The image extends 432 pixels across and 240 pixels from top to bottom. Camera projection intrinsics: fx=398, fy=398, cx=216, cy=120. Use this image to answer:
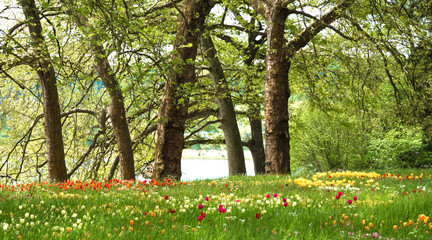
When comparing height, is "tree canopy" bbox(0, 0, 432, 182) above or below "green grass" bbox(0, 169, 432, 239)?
above

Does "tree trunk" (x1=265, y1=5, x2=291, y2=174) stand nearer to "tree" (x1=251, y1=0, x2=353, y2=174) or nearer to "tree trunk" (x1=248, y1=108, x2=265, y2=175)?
"tree" (x1=251, y1=0, x2=353, y2=174)

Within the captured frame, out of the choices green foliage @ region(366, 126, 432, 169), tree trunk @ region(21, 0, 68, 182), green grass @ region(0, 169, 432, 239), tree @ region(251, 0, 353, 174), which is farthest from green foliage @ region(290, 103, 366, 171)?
green grass @ region(0, 169, 432, 239)

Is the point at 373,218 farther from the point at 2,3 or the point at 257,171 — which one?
the point at 257,171

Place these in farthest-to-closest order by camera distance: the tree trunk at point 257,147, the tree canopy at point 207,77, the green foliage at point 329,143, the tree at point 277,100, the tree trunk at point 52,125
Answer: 1. the green foliage at point 329,143
2. the tree trunk at point 257,147
3. the tree trunk at point 52,125
4. the tree at point 277,100
5. the tree canopy at point 207,77

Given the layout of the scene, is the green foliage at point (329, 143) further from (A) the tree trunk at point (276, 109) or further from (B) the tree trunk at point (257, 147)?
(A) the tree trunk at point (276, 109)

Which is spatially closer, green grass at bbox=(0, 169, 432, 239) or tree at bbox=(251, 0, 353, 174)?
green grass at bbox=(0, 169, 432, 239)

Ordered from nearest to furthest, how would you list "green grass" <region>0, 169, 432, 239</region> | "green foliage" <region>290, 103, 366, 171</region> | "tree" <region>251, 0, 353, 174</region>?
"green grass" <region>0, 169, 432, 239</region> → "tree" <region>251, 0, 353, 174</region> → "green foliage" <region>290, 103, 366, 171</region>

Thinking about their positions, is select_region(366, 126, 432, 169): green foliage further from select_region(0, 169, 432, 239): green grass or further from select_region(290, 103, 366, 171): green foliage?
select_region(0, 169, 432, 239): green grass

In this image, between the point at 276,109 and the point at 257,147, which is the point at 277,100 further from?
the point at 257,147

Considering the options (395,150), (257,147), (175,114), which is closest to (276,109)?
(175,114)

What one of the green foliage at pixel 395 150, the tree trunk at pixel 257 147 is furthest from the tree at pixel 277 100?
the green foliage at pixel 395 150

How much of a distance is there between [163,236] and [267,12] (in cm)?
969

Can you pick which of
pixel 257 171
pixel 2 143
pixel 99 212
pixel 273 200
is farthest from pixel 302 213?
pixel 2 143

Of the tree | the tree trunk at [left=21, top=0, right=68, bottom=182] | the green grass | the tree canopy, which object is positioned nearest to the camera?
the green grass
